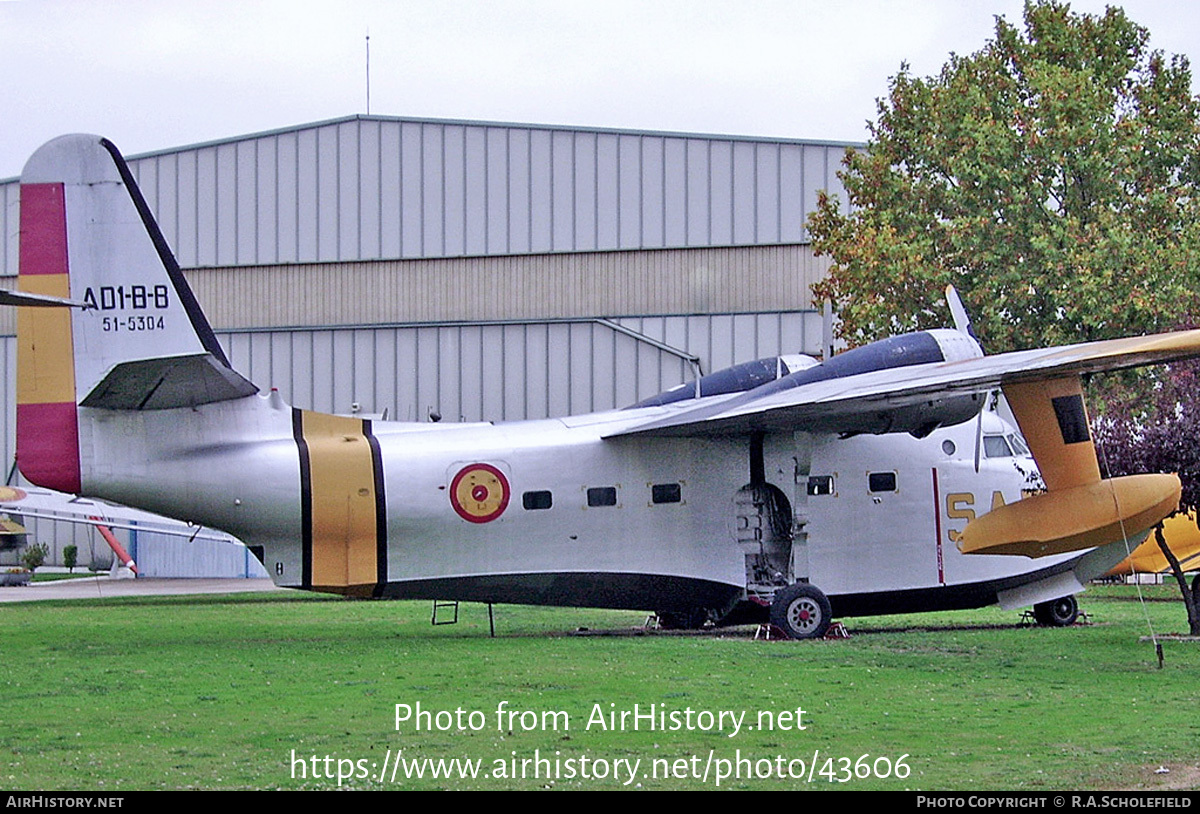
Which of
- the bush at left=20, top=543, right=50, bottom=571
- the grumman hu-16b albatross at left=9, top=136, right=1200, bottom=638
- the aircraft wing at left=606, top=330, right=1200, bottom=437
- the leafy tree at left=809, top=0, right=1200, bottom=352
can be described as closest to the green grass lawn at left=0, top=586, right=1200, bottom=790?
the grumman hu-16b albatross at left=9, top=136, right=1200, bottom=638

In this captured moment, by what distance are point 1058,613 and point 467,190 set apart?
30.7 m

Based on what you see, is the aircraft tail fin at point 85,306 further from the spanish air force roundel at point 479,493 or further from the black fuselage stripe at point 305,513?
the spanish air force roundel at point 479,493

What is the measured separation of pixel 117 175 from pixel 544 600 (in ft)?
26.0

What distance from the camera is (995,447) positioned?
2205 cm

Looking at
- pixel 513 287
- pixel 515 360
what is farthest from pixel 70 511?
pixel 513 287

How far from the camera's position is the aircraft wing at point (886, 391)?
16.5m

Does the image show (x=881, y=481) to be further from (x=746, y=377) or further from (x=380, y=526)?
(x=380, y=526)

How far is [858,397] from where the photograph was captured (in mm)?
18359

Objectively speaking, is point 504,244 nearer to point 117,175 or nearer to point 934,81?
point 934,81

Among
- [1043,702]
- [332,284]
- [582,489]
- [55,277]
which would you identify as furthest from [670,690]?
[332,284]

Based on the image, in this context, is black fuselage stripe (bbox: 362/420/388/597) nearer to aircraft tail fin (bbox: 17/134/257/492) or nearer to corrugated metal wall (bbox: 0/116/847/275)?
aircraft tail fin (bbox: 17/134/257/492)

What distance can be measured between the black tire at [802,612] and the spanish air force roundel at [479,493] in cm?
392

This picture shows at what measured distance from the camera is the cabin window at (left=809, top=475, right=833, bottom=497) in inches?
839

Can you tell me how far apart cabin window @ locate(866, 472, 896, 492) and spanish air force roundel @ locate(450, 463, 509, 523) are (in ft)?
16.6
